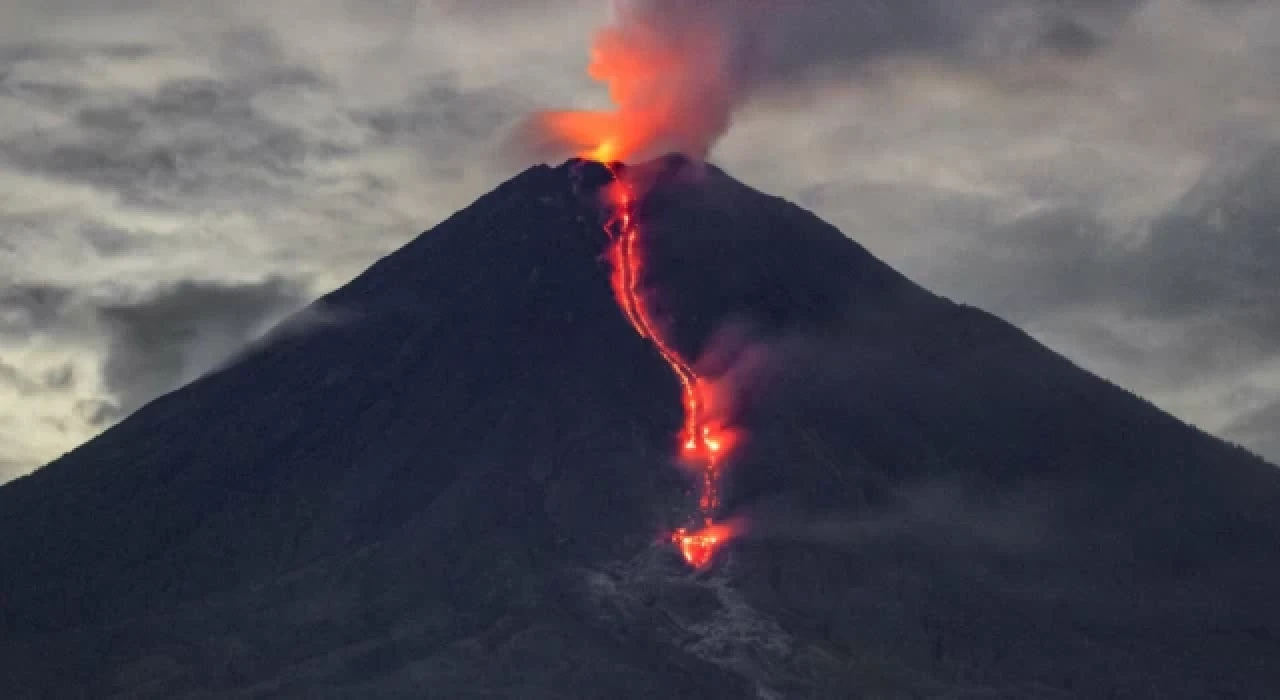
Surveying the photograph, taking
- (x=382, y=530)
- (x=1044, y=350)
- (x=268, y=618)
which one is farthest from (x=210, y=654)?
(x=1044, y=350)

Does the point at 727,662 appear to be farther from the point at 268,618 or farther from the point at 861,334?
the point at 861,334

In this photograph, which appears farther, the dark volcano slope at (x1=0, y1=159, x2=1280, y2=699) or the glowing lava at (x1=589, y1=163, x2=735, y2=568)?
the glowing lava at (x1=589, y1=163, x2=735, y2=568)

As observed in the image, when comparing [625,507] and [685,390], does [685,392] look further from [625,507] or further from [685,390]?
[625,507]

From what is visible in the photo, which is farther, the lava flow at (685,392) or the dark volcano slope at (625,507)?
the lava flow at (685,392)

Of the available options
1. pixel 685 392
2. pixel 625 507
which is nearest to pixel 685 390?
pixel 685 392
